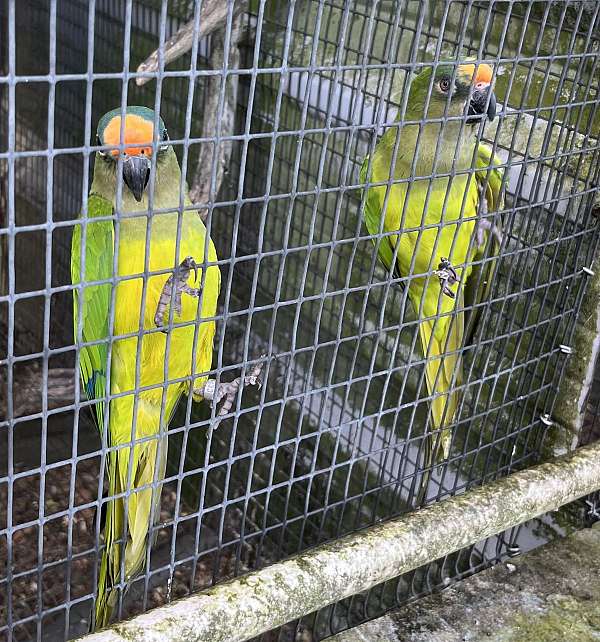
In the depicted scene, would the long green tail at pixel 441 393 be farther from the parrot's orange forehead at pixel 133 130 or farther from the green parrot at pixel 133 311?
the parrot's orange forehead at pixel 133 130

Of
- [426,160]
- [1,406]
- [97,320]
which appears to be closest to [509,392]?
[426,160]

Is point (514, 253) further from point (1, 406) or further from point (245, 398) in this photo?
point (1, 406)

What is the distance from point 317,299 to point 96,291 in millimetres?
428

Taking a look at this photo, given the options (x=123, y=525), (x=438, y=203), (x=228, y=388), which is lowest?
(x=123, y=525)

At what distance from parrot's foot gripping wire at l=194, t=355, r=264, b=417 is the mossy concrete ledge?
290 mm

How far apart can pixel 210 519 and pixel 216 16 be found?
1940 mm

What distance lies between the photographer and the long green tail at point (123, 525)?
1.30 meters

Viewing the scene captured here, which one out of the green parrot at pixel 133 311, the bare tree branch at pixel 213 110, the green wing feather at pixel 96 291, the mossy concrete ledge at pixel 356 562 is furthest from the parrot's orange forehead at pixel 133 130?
the bare tree branch at pixel 213 110

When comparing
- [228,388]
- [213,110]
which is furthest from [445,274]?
[213,110]

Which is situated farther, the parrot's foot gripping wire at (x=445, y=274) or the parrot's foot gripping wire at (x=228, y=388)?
the parrot's foot gripping wire at (x=445, y=274)

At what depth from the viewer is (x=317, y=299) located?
1482 millimetres

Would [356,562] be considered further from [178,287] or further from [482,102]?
[482,102]

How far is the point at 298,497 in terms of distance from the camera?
270 cm

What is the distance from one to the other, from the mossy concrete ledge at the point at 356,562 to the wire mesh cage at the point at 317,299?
127mm
